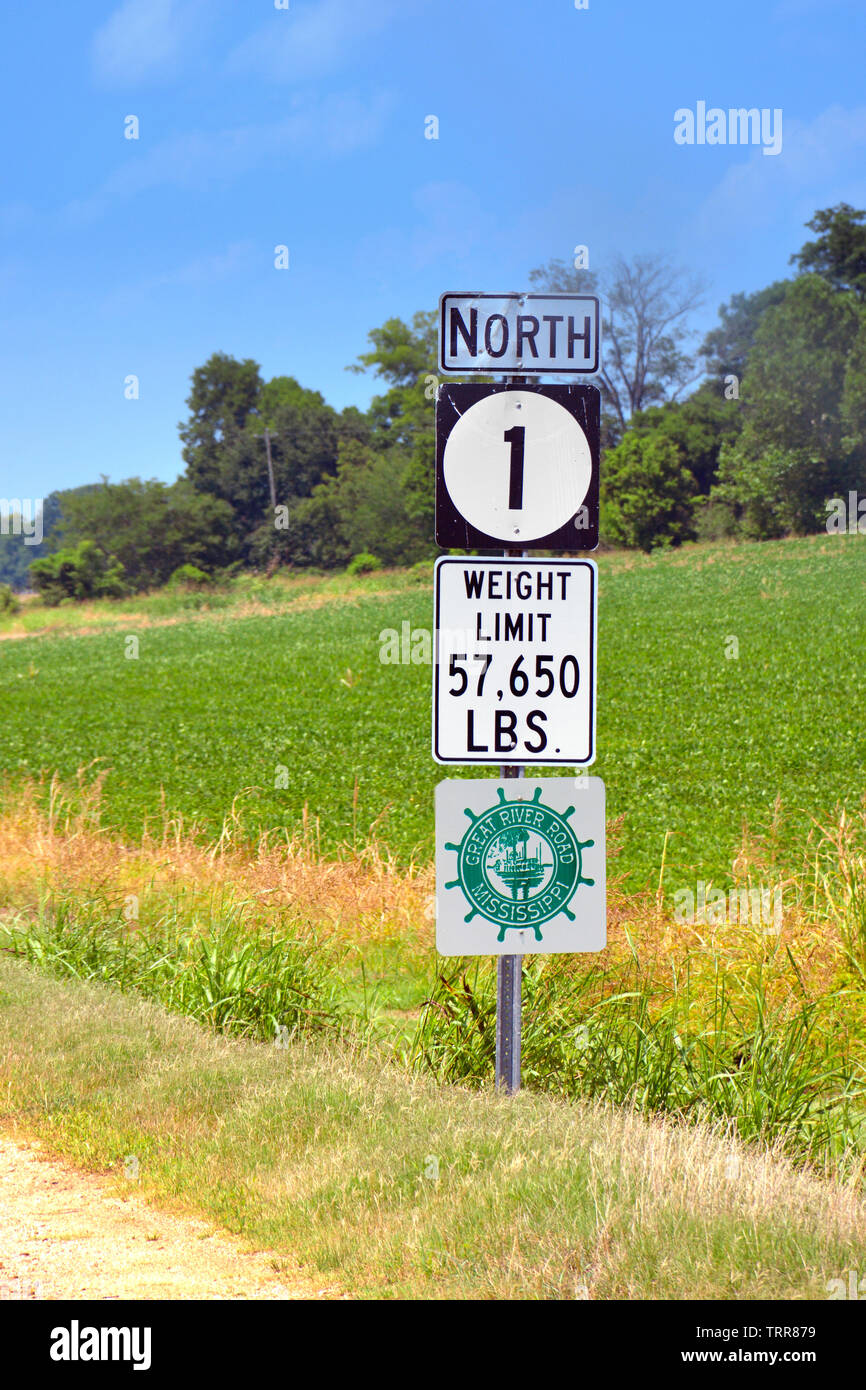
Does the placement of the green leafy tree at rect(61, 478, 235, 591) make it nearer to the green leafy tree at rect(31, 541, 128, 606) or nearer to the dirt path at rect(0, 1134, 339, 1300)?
the green leafy tree at rect(31, 541, 128, 606)

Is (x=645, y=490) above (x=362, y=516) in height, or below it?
above

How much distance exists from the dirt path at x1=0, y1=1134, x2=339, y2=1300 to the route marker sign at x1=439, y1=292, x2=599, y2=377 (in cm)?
292

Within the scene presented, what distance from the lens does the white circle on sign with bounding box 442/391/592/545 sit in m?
4.04

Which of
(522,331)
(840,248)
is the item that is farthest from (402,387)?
(522,331)

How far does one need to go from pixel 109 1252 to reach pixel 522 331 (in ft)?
10.5

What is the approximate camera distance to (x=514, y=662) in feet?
13.5

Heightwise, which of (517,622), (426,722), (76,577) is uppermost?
(76,577)

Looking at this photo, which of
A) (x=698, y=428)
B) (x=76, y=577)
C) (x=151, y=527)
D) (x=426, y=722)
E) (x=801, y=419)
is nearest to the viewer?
(x=426, y=722)

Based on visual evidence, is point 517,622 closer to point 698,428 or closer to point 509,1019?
point 509,1019

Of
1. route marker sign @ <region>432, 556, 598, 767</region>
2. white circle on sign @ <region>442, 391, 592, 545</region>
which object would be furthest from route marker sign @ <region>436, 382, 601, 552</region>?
route marker sign @ <region>432, 556, 598, 767</region>

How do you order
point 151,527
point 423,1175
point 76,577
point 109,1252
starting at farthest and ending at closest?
point 151,527, point 76,577, point 423,1175, point 109,1252

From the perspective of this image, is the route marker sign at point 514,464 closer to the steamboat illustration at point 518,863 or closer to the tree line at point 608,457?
the steamboat illustration at point 518,863

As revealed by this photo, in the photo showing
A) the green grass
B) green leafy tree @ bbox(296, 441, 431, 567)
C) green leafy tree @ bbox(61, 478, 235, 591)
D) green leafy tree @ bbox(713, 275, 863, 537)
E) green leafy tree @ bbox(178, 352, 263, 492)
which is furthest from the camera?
green leafy tree @ bbox(178, 352, 263, 492)

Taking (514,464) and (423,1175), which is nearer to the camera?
(423,1175)
